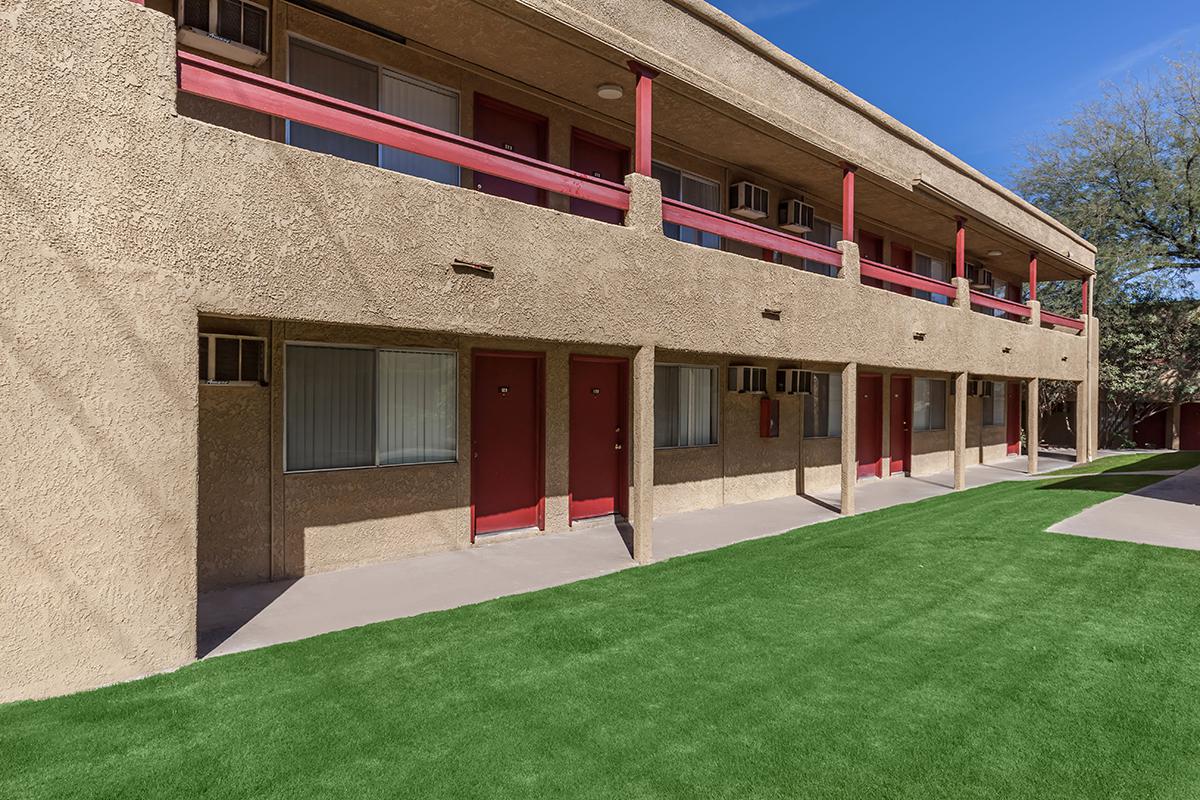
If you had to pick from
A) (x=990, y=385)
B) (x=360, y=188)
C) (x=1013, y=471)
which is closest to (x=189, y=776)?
(x=360, y=188)

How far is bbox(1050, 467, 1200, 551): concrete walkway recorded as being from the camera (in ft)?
28.1

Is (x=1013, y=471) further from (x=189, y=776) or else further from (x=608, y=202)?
(x=189, y=776)

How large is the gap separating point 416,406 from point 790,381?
7.65 metres

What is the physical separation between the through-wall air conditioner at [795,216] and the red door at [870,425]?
4.42m

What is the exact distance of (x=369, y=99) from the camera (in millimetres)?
8102

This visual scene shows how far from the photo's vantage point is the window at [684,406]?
1163cm

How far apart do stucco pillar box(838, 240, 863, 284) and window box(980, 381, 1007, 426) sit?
477 inches

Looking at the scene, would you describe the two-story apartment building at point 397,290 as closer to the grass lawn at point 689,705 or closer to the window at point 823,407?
the window at point 823,407

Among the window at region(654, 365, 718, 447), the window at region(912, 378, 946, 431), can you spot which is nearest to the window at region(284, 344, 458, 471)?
the window at region(654, 365, 718, 447)

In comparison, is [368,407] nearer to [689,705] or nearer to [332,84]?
[332,84]

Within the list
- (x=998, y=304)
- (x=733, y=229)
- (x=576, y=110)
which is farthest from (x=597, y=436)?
(x=998, y=304)

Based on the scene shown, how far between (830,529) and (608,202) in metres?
5.88

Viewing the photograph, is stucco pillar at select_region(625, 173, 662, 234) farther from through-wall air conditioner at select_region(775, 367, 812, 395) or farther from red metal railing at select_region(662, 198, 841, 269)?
through-wall air conditioner at select_region(775, 367, 812, 395)

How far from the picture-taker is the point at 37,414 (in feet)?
14.3
